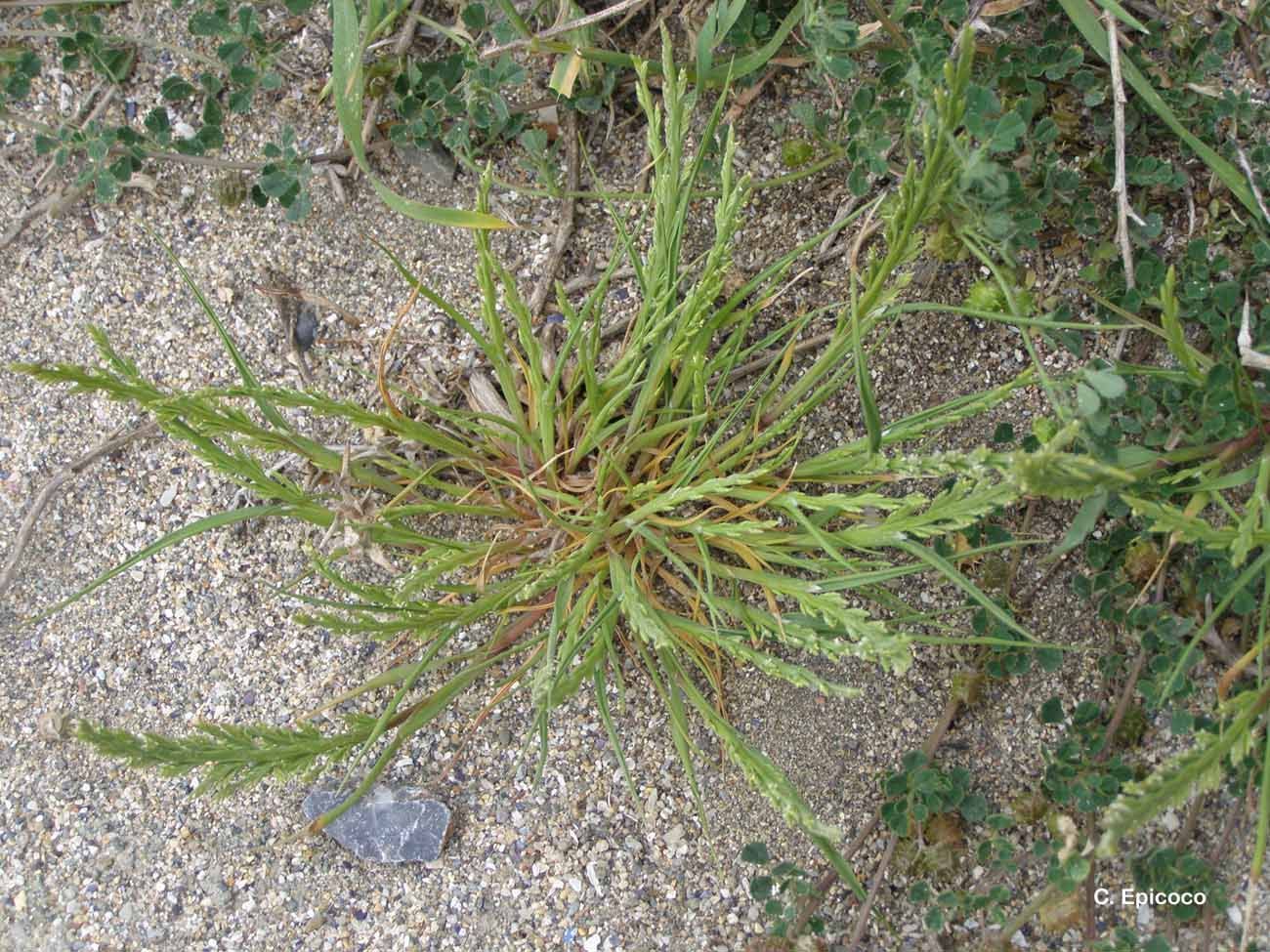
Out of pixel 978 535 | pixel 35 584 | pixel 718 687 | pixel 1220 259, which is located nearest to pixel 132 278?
pixel 35 584

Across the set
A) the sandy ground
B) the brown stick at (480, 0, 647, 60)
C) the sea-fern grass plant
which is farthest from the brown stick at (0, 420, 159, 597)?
the brown stick at (480, 0, 647, 60)

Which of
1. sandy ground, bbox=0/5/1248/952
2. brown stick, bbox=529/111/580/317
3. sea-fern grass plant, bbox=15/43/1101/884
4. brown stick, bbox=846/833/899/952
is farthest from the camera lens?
brown stick, bbox=529/111/580/317

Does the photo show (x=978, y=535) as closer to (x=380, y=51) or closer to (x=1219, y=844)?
(x=1219, y=844)

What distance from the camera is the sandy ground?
148 centimetres

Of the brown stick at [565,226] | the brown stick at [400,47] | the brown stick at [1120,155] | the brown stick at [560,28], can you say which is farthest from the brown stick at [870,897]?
the brown stick at [400,47]

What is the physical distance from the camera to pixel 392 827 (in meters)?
1.51

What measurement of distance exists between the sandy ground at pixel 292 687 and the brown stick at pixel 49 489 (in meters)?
0.02

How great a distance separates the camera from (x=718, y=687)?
148 centimetres

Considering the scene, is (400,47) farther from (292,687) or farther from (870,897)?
(870,897)

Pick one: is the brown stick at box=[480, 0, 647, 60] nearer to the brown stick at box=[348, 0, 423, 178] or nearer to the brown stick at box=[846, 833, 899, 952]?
the brown stick at box=[348, 0, 423, 178]

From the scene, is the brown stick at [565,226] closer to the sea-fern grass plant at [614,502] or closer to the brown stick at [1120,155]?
the sea-fern grass plant at [614,502]

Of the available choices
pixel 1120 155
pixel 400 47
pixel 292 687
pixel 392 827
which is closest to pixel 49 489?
pixel 292 687

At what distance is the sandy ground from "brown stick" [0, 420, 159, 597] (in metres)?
0.02

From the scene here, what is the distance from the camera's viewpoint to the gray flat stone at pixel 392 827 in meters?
1.50
